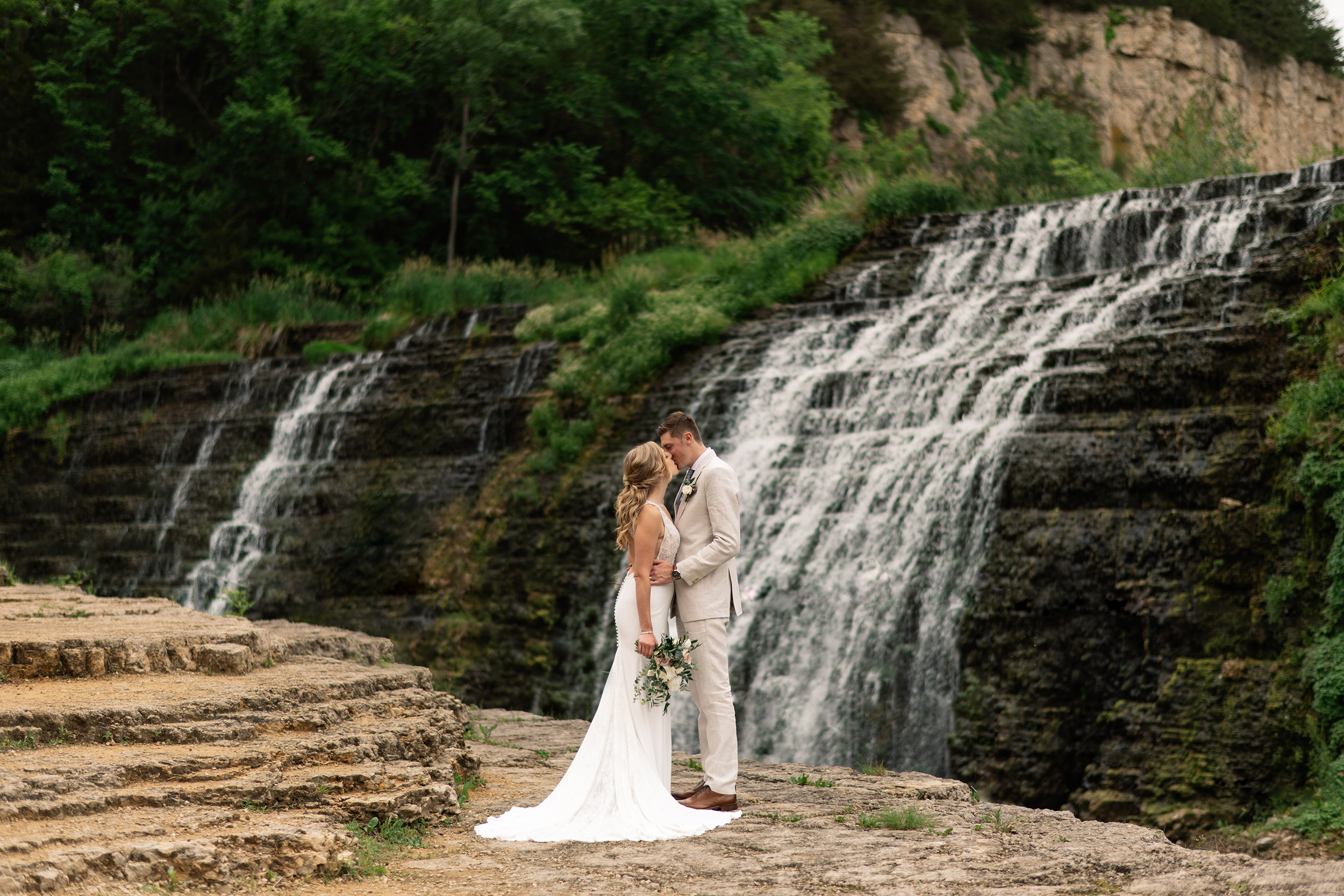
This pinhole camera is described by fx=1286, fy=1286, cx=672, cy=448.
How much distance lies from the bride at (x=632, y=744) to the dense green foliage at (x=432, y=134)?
19454mm

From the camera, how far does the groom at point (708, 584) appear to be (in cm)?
615

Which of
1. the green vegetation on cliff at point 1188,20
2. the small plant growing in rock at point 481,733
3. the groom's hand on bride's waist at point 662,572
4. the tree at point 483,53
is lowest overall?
the small plant growing in rock at point 481,733

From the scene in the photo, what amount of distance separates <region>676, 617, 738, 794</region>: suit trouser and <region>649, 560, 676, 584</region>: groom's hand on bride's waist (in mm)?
267

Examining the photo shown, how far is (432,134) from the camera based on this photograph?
1155 inches

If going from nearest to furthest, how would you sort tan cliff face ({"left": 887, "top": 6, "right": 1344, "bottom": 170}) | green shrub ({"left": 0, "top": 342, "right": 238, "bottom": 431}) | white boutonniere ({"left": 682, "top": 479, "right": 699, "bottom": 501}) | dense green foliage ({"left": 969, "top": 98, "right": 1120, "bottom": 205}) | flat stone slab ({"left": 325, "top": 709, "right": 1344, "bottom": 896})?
flat stone slab ({"left": 325, "top": 709, "right": 1344, "bottom": 896}) → white boutonniere ({"left": 682, "top": 479, "right": 699, "bottom": 501}) → green shrub ({"left": 0, "top": 342, "right": 238, "bottom": 431}) → dense green foliage ({"left": 969, "top": 98, "right": 1120, "bottom": 205}) → tan cliff face ({"left": 887, "top": 6, "right": 1344, "bottom": 170})

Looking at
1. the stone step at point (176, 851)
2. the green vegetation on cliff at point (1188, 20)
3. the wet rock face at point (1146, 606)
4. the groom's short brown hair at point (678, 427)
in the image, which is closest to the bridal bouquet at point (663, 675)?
the groom's short brown hair at point (678, 427)

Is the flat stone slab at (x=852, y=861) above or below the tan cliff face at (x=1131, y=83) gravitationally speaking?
below

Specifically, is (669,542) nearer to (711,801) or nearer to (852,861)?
(711,801)

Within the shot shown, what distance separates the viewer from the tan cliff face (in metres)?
32.4

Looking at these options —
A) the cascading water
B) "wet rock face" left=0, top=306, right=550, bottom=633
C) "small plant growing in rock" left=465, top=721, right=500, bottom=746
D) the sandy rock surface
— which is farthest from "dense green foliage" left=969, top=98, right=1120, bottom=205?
the sandy rock surface

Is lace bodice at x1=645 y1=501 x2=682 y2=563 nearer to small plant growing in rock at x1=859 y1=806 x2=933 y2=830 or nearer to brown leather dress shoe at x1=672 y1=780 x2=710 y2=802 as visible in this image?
brown leather dress shoe at x1=672 y1=780 x2=710 y2=802

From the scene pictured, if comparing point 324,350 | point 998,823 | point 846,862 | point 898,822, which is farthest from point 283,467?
point 846,862

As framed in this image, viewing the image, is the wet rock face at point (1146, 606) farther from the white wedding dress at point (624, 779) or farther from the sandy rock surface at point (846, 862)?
the white wedding dress at point (624, 779)

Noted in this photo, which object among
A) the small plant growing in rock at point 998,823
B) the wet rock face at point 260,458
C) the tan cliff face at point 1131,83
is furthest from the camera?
the tan cliff face at point 1131,83
